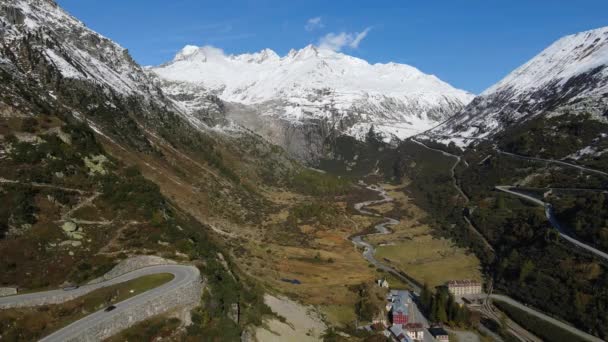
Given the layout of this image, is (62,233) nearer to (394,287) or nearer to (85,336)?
(85,336)

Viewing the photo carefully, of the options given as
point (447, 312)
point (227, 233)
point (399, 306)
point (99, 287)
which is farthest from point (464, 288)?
point (99, 287)

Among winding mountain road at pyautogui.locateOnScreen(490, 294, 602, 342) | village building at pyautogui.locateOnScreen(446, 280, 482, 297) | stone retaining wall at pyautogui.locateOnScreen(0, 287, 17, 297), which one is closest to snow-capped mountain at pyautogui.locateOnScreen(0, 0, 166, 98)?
stone retaining wall at pyautogui.locateOnScreen(0, 287, 17, 297)

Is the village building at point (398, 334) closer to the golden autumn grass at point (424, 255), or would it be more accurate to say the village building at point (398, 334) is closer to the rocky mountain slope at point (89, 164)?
the golden autumn grass at point (424, 255)

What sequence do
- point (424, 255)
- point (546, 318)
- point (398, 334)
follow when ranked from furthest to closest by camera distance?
point (424, 255) → point (546, 318) → point (398, 334)

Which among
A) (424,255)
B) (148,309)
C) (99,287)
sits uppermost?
(99,287)

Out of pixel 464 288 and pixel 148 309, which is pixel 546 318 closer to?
pixel 464 288

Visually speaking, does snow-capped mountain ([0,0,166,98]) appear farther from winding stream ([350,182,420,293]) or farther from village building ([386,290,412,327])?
village building ([386,290,412,327])
